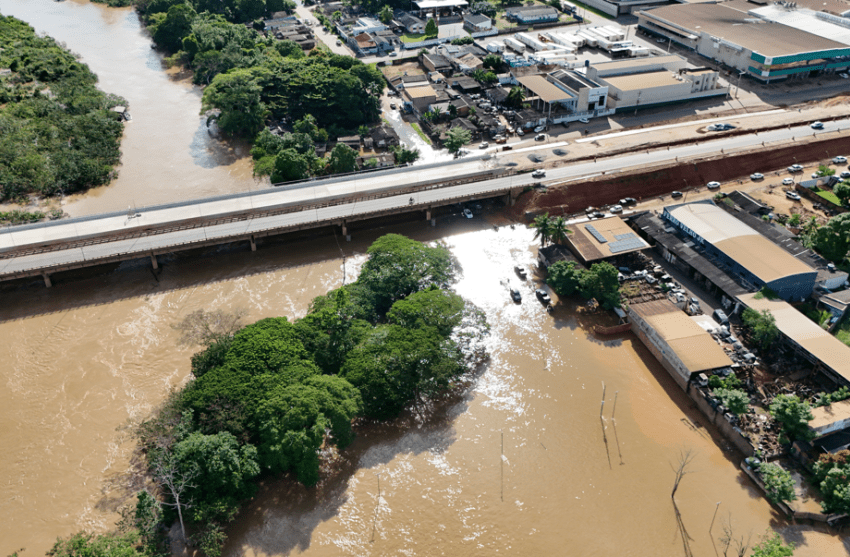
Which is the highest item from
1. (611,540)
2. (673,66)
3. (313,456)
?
(673,66)

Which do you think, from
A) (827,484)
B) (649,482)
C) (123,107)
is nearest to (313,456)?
(649,482)

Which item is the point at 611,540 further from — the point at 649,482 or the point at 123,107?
the point at 123,107

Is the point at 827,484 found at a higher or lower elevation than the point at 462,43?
lower

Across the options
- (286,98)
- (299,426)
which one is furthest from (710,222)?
(286,98)

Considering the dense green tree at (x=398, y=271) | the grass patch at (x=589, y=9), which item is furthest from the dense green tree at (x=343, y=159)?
the grass patch at (x=589, y=9)

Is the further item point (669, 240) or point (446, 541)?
point (669, 240)

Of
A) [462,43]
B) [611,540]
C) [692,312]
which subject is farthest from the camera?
[462,43]

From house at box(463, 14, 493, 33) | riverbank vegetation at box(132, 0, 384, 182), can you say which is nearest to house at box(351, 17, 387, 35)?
riverbank vegetation at box(132, 0, 384, 182)
